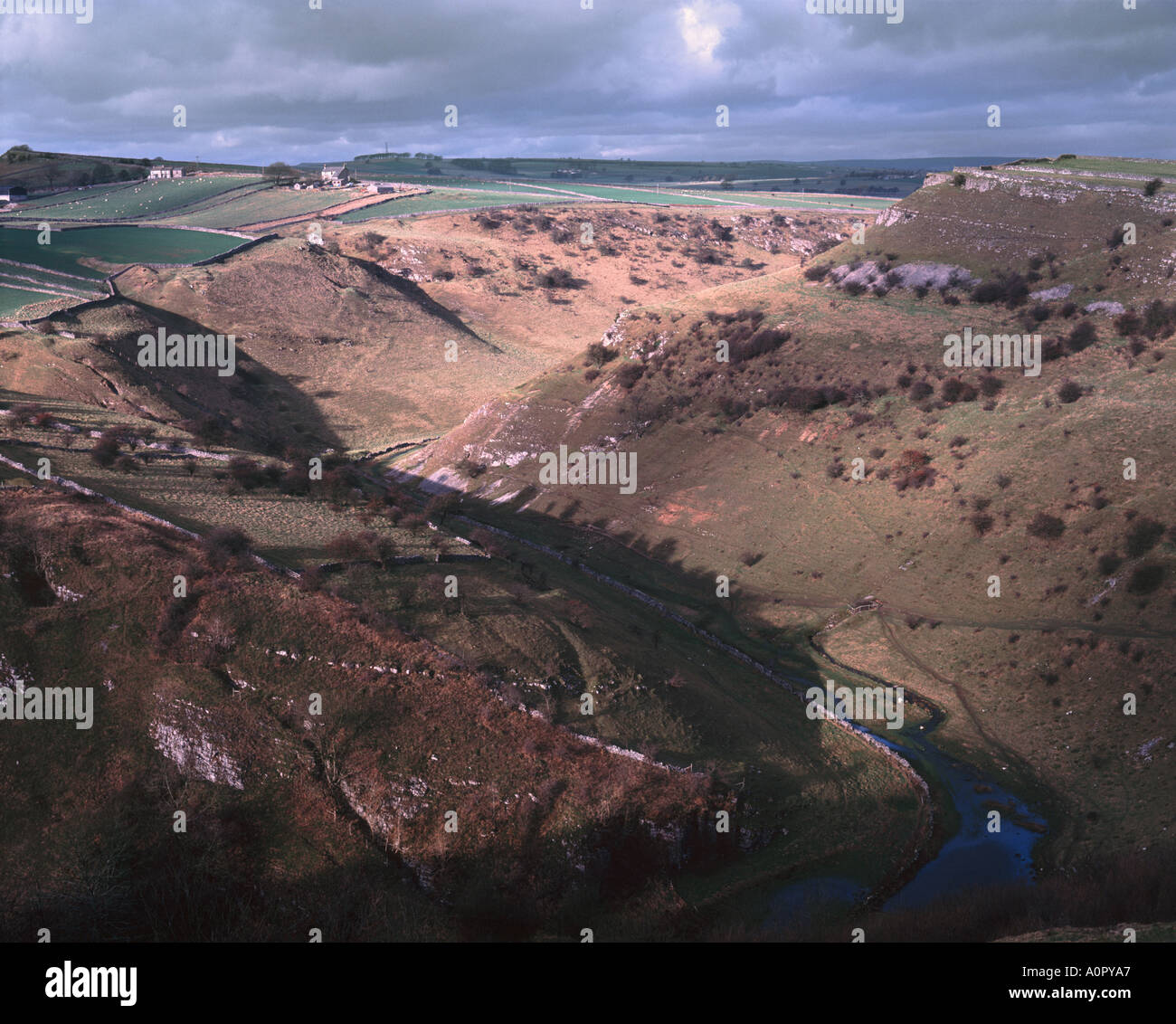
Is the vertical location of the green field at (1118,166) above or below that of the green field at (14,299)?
above

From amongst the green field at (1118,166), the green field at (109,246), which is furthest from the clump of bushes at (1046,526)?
the green field at (109,246)

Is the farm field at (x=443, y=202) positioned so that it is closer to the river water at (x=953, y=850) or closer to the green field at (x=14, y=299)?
the green field at (x=14, y=299)

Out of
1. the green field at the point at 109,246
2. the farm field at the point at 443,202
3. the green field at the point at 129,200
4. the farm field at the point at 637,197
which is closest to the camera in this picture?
the green field at the point at 109,246

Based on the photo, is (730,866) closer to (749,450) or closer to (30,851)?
(30,851)

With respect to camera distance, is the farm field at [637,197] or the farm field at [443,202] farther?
the farm field at [637,197]

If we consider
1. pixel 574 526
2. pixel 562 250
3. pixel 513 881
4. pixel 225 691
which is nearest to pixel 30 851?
pixel 225 691

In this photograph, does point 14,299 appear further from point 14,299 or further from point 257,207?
point 257,207
